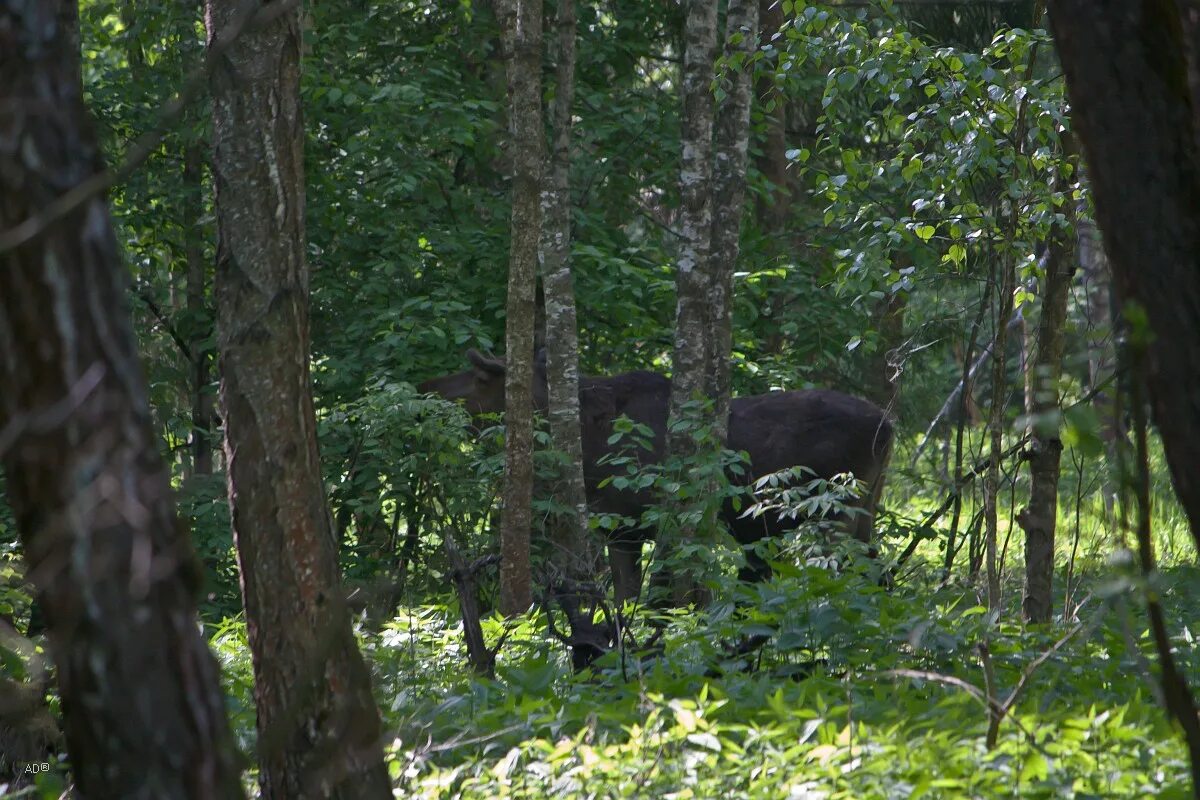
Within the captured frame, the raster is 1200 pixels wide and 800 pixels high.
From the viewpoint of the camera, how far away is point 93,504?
2.30 meters

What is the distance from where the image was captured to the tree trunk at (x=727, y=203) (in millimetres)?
8469

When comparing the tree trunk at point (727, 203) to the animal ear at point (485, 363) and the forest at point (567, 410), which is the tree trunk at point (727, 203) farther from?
the animal ear at point (485, 363)

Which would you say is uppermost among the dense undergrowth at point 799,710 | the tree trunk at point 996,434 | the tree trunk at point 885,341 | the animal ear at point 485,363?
the tree trunk at point 885,341

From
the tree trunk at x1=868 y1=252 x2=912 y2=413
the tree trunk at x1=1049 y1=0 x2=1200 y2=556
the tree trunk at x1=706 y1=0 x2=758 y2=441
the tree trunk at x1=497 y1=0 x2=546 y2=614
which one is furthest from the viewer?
the tree trunk at x1=868 y1=252 x2=912 y2=413

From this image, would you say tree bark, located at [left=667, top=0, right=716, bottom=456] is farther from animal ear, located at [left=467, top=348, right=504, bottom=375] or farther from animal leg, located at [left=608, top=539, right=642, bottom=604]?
animal ear, located at [left=467, top=348, right=504, bottom=375]

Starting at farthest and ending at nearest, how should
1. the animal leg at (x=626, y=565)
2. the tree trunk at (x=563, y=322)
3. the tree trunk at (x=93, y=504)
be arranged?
the animal leg at (x=626, y=565) → the tree trunk at (x=563, y=322) → the tree trunk at (x=93, y=504)

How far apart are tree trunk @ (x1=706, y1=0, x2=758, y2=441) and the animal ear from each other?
2.00 metres

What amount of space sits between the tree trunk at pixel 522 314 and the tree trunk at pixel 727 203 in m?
1.31

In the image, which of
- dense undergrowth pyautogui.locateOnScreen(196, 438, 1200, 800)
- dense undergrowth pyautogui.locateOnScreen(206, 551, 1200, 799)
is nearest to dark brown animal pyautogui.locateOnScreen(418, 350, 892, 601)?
dense undergrowth pyautogui.locateOnScreen(196, 438, 1200, 800)

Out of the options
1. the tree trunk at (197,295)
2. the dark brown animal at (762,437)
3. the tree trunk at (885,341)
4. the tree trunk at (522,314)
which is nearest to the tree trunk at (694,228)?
the tree trunk at (522,314)

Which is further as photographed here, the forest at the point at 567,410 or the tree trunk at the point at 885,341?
the tree trunk at the point at 885,341

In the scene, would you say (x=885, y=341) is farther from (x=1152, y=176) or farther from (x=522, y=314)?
(x=1152, y=176)

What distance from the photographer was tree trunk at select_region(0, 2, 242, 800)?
2.29 m

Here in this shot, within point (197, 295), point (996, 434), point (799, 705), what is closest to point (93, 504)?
point (799, 705)
